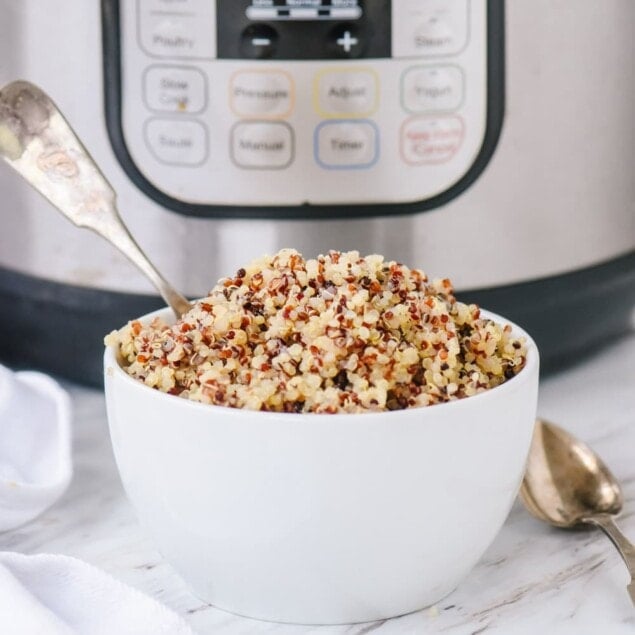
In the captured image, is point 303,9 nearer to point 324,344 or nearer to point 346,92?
point 346,92

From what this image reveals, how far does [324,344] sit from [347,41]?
0.23 meters

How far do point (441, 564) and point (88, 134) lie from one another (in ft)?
1.04

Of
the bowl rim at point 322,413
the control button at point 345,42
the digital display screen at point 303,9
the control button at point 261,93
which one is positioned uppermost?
the digital display screen at point 303,9

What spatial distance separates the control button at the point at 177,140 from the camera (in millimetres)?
601

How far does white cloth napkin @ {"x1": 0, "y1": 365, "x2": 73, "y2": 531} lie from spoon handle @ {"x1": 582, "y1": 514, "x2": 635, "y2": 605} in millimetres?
242

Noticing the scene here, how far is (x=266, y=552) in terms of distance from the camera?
16.2 inches

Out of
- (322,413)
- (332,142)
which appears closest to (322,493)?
(322,413)

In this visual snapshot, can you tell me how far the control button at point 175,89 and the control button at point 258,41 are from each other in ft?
0.09

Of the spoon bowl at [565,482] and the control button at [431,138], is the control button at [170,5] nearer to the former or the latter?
the control button at [431,138]

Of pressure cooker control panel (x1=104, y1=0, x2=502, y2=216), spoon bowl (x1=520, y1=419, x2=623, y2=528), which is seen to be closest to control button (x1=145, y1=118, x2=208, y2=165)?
pressure cooker control panel (x1=104, y1=0, x2=502, y2=216)

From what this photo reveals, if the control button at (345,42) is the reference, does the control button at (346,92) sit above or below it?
below

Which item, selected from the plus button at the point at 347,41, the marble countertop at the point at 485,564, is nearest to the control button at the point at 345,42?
the plus button at the point at 347,41

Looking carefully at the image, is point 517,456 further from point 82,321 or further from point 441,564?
point 82,321

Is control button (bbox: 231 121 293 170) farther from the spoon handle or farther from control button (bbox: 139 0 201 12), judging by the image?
the spoon handle
